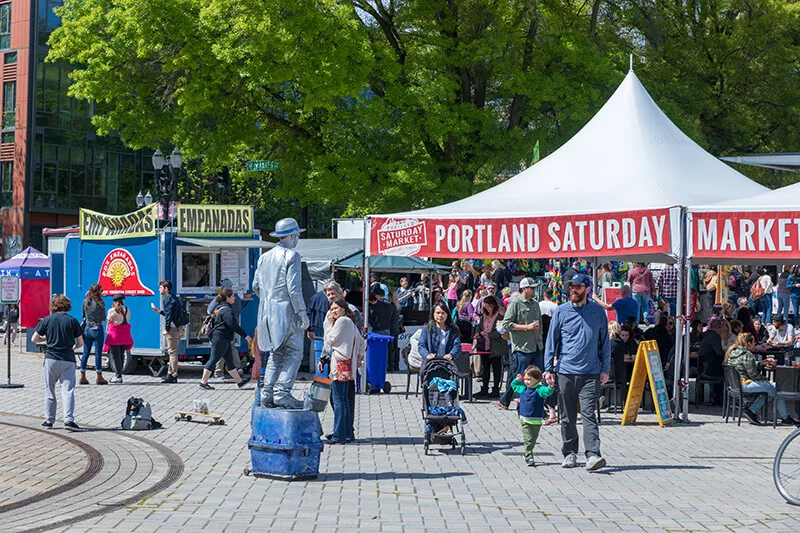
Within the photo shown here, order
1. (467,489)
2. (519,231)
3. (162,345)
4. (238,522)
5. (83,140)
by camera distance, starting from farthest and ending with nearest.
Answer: (83,140)
(162,345)
(519,231)
(467,489)
(238,522)

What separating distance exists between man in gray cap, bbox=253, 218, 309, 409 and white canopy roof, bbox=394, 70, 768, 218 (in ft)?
20.0

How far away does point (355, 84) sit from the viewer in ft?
90.0

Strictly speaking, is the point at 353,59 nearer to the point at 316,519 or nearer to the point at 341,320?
the point at 341,320

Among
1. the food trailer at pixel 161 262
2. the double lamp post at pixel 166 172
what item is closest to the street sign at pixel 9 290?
the food trailer at pixel 161 262

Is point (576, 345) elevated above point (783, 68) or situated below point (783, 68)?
below

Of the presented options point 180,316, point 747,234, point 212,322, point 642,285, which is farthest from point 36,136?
point 747,234

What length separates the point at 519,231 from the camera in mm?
16094

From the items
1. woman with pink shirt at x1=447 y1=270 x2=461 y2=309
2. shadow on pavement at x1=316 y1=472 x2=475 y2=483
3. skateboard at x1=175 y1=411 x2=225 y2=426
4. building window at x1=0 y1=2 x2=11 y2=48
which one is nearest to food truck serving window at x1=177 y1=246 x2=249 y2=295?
woman with pink shirt at x1=447 y1=270 x2=461 y2=309

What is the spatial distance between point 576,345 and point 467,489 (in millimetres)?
2032

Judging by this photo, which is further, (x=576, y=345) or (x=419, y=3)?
(x=419, y=3)

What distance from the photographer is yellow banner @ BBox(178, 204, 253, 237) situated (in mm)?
21781

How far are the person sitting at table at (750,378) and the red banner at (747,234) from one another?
47.4 inches

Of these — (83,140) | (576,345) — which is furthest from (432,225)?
(83,140)

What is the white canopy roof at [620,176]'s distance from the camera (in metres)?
16.3
